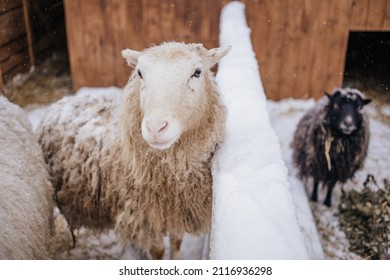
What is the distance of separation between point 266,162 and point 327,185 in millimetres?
2490

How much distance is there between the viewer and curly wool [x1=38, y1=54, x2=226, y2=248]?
2.29 m

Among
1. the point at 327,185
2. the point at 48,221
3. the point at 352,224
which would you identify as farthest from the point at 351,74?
the point at 48,221

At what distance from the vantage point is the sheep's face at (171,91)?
1831 millimetres

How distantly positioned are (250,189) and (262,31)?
3900 mm

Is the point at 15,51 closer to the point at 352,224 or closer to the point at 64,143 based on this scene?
the point at 64,143

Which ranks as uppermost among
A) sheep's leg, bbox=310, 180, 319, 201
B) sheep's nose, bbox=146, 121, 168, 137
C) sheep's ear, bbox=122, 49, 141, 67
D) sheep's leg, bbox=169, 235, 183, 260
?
sheep's ear, bbox=122, 49, 141, 67

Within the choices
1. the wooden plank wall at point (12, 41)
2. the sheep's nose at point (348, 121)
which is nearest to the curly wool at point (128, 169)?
the sheep's nose at point (348, 121)

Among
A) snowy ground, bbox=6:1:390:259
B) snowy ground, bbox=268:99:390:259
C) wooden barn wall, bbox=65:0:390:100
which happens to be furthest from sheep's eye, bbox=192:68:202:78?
wooden barn wall, bbox=65:0:390:100

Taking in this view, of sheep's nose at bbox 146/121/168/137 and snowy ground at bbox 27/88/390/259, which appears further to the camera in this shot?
snowy ground at bbox 27/88/390/259

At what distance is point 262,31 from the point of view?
5156mm

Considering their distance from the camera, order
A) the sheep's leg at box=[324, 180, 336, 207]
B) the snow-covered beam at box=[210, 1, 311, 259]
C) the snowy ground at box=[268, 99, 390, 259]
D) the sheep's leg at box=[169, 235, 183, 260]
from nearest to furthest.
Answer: the snow-covered beam at box=[210, 1, 311, 259]
the sheep's leg at box=[169, 235, 183, 260]
the snowy ground at box=[268, 99, 390, 259]
the sheep's leg at box=[324, 180, 336, 207]

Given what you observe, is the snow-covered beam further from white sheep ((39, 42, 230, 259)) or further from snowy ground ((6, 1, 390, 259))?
white sheep ((39, 42, 230, 259))

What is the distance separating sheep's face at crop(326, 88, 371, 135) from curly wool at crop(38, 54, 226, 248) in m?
1.75

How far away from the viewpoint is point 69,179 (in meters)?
2.78
